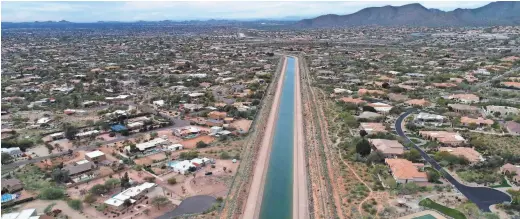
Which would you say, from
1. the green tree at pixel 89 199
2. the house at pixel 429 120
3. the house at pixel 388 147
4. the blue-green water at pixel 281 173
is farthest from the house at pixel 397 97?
the green tree at pixel 89 199

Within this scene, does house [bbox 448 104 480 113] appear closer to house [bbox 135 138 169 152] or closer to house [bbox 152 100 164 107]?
house [bbox 135 138 169 152]

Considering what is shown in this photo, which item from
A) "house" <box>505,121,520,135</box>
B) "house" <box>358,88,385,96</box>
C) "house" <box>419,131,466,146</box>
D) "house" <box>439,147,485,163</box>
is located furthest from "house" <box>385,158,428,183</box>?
"house" <box>358,88,385,96</box>

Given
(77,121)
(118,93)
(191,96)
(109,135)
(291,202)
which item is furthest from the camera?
(118,93)

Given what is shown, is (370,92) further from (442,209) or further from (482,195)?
(442,209)

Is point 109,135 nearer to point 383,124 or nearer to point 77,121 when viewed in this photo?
point 77,121

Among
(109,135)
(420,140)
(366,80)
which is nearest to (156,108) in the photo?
(109,135)

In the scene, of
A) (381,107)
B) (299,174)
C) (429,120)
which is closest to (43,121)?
(299,174)
